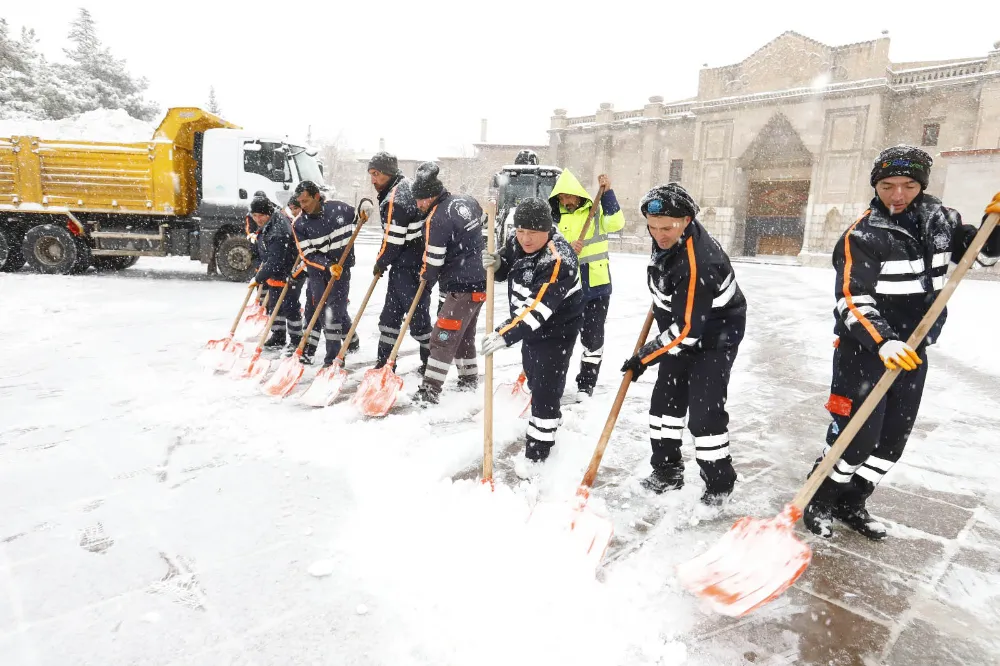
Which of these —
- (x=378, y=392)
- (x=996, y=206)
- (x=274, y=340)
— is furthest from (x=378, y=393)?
(x=996, y=206)

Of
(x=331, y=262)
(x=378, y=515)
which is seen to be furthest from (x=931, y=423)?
(x=331, y=262)

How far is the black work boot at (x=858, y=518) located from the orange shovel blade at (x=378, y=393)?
9.44ft

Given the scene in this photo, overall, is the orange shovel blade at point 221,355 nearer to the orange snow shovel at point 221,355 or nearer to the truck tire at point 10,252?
the orange snow shovel at point 221,355

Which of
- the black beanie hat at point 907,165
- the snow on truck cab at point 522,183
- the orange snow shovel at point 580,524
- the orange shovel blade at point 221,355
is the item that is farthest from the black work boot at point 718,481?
the snow on truck cab at point 522,183

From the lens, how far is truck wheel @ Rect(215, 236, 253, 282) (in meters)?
10.8

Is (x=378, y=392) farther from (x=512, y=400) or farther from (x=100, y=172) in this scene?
(x=100, y=172)

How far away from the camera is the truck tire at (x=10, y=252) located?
10852 millimetres

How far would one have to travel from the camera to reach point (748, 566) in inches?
86.0

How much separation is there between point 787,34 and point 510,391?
3020 cm

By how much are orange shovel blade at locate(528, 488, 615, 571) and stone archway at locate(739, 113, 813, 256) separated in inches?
1155

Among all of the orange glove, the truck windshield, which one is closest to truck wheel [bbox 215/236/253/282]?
the truck windshield

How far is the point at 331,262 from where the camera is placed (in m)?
5.43

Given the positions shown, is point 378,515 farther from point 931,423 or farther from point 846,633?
point 931,423

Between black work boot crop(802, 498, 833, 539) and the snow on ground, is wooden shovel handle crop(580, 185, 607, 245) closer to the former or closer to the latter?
the snow on ground
